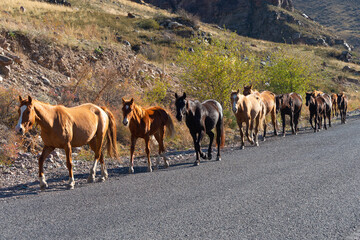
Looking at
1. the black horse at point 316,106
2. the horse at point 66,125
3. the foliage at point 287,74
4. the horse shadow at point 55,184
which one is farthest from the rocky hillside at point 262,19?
the horse at point 66,125

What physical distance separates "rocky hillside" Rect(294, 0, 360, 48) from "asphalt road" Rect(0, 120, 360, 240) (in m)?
95.4

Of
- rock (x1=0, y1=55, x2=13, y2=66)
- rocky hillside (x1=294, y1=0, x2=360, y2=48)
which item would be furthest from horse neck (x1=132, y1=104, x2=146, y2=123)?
rocky hillside (x1=294, y1=0, x2=360, y2=48)

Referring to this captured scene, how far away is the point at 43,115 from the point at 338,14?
389ft

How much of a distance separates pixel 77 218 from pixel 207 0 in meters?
91.3

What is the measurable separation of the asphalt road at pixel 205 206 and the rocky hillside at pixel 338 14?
95.4m

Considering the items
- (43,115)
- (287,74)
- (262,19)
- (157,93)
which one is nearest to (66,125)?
(43,115)

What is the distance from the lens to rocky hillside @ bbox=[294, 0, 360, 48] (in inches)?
3719

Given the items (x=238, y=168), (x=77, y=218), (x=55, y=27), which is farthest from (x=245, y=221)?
(x=55, y=27)

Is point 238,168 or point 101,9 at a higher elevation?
point 101,9

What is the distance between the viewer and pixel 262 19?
81.1m

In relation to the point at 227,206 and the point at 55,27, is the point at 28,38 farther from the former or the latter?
the point at 227,206

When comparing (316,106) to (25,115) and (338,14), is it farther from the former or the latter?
(338,14)

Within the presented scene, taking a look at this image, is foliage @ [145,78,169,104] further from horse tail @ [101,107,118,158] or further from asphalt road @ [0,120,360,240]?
asphalt road @ [0,120,360,240]

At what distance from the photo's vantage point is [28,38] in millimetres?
17141
